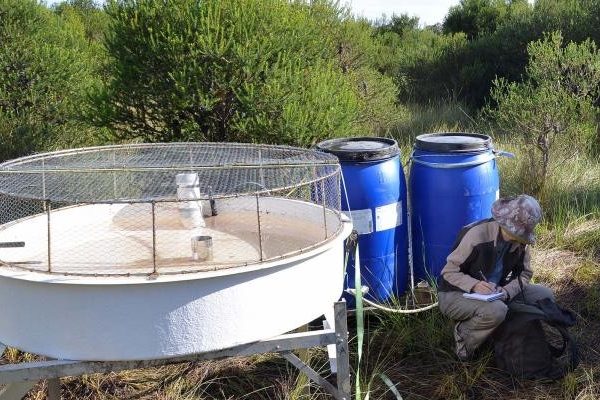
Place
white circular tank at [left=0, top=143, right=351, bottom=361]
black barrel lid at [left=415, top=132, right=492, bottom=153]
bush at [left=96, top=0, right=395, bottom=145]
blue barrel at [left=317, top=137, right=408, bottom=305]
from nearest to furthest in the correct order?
1. white circular tank at [left=0, top=143, right=351, bottom=361]
2. blue barrel at [left=317, top=137, right=408, bottom=305]
3. black barrel lid at [left=415, top=132, right=492, bottom=153]
4. bush at [left=96, top=0, right=395, bottom=145]

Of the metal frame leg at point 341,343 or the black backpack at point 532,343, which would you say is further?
the black backpack at point 532,343

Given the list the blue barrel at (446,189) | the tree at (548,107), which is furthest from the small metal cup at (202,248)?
the tree at (548,107)

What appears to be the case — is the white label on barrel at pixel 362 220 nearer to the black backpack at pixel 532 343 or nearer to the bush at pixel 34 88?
the black backpack at pixel 532 343

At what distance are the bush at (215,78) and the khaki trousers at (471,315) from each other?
2.42 m

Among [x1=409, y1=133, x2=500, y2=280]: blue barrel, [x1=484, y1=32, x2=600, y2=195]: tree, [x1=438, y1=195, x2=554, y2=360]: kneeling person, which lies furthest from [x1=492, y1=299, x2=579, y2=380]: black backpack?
[x1=484, y1=32, x2=600, y2=195]: tree

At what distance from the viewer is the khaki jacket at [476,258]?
358 centimetres

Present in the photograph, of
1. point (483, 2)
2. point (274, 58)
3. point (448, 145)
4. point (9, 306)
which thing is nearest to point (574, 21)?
point (483, 2)

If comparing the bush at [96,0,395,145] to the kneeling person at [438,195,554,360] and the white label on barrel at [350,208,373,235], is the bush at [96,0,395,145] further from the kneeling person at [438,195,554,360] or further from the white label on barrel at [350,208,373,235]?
the kneeling person at [438,195,554,360]

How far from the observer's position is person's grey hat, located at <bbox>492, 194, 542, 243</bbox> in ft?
11.3

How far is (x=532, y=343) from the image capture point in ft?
11.3

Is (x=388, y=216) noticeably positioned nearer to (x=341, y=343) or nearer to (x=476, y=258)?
(x=476, y=258)

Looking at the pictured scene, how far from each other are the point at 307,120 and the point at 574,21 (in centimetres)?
913

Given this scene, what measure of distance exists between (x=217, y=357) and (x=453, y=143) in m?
2.21

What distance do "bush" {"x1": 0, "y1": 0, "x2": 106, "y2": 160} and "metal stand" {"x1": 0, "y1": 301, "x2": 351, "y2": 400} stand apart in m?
4.79
